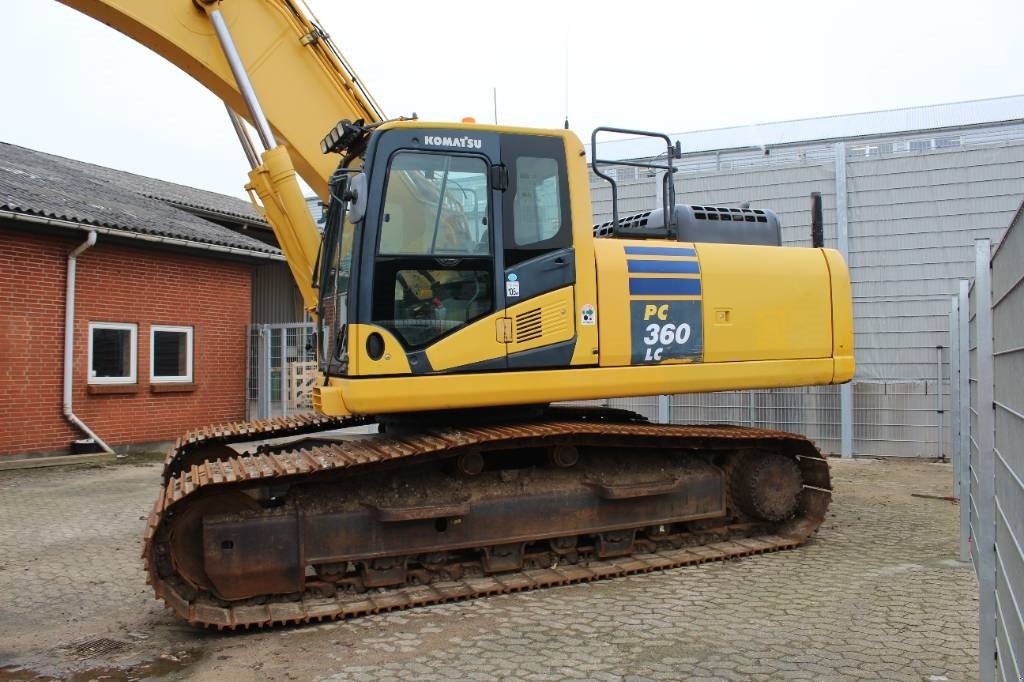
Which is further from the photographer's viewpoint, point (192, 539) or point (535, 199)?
point (535, 199)

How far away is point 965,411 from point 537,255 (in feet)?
10.2

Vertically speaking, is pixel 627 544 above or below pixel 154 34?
below

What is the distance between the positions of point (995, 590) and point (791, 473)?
390 cm

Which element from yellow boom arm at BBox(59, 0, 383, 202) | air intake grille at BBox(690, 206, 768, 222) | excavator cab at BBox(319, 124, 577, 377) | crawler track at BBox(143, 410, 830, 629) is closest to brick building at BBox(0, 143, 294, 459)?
yellow boom arm at BBox(59, 0, 383, 202)

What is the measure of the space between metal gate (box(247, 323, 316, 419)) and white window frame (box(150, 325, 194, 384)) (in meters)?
1.15

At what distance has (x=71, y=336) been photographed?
11.8m

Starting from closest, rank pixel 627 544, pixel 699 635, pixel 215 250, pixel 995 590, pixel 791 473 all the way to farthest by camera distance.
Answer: pixel 995 590, pixel 699 635, pixel 627 544, pixel 791 473, pixel 215 250

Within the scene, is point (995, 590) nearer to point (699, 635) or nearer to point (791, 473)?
point (699, 635)

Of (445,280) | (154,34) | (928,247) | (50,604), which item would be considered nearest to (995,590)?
(445,280)

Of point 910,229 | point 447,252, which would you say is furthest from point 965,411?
point 910,229

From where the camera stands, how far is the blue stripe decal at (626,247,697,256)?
605 cm

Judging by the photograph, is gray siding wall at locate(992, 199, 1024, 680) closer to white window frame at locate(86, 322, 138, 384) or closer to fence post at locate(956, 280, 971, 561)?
fence post at locate(956, 280, 971, 561)

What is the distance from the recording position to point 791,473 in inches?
260

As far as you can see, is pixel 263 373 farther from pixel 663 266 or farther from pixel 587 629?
pixel 587 629
